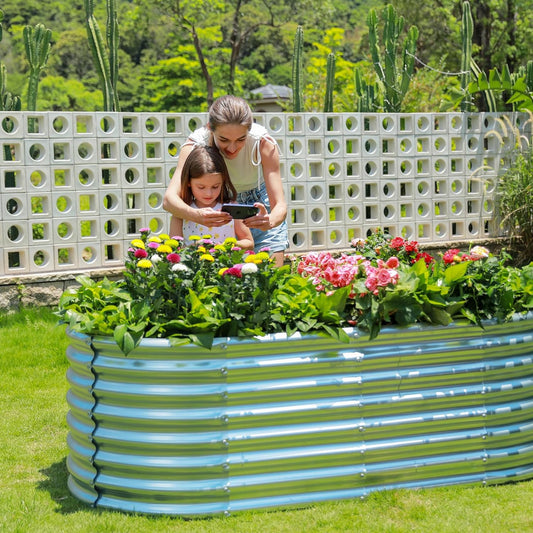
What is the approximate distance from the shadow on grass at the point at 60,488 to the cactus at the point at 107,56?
5038 mm

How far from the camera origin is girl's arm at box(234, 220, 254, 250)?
13.9 feet

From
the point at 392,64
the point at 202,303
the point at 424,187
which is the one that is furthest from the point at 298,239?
the point at 202,303

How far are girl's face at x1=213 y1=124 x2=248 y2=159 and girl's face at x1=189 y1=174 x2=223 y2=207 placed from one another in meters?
0.15

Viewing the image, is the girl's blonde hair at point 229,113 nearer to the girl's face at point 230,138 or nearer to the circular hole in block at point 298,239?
the girl's face at point 230,138

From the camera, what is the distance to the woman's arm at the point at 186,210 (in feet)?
13.0

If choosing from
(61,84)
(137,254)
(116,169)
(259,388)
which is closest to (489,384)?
(259,388)

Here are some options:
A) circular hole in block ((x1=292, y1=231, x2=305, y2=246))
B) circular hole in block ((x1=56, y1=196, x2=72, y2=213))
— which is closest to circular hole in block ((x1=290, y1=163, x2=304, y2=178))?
circular hole in block ((x1=292, y1=231, x2=305, y2=246))

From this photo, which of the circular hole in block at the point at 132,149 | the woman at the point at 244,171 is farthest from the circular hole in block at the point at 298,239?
the woman at the point at 244,171

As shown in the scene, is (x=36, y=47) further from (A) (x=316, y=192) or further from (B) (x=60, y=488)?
(B) (x=60, y=488)

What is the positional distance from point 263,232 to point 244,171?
0.37m

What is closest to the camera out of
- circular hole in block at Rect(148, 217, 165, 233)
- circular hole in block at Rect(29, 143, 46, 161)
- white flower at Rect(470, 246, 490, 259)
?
white flower at Rect(470, 246, 490, 259)

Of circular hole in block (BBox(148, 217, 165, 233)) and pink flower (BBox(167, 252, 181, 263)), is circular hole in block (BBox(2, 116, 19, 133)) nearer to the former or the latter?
circular hole in block (BBox(148, 217, 165, 233))

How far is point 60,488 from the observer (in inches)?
145

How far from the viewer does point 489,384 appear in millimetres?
3514
